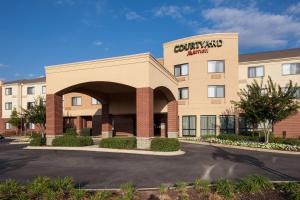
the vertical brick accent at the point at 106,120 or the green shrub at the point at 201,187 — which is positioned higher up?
the vertical brick accent at the point at 106,120

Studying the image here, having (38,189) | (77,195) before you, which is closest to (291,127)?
(77,195)

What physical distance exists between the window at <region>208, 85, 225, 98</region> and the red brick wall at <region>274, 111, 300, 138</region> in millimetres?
8002

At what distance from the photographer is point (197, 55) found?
3672 centimetres

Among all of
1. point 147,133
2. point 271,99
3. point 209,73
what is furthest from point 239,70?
point 147,133

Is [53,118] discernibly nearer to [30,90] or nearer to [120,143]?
[120,143]

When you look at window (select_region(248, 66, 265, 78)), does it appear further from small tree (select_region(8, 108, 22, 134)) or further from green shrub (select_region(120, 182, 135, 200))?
small tree (select_region(8, 108, 22, 134))

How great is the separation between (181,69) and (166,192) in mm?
29895

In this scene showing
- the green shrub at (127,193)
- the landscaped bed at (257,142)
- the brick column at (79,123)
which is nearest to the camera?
the green shrub at (127,193)

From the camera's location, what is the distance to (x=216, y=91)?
3622cm

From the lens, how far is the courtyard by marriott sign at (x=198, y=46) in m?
36.0

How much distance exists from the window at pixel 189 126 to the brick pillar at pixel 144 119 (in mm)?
15725

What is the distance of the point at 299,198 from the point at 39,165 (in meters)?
13.0

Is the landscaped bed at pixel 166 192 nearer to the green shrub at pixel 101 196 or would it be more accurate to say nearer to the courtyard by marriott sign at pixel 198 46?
the green shrub at pixel 101 196

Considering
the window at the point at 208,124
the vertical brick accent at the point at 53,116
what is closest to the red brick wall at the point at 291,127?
the window at the point at 208,124
